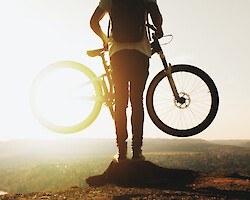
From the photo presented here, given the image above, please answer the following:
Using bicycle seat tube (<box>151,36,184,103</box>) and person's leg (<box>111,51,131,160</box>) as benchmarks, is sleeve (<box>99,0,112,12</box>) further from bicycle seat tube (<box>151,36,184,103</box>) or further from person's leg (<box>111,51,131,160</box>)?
bicycle seat tube (<box>151,36,184,103</box>)

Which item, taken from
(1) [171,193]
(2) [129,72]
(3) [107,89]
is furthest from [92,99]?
(1) [171,193]

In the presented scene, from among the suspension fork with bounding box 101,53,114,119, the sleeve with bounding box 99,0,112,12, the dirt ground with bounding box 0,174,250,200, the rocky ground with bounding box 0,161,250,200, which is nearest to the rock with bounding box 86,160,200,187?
the rocky ground with bounding box 0,161,250,200

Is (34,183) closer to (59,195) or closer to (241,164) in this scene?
(59,195)

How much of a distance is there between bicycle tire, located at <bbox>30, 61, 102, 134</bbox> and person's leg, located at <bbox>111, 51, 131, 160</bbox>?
908mm

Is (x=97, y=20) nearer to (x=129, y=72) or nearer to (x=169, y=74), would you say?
(x=129, y=72)

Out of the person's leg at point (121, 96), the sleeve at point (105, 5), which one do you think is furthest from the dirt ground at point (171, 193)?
the sleeve at point (105, 5)

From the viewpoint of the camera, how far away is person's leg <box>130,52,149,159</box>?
13.0 ft

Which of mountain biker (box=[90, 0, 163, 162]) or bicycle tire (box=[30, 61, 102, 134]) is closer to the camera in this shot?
mountain biker (box=[90, 0, 163, 162])

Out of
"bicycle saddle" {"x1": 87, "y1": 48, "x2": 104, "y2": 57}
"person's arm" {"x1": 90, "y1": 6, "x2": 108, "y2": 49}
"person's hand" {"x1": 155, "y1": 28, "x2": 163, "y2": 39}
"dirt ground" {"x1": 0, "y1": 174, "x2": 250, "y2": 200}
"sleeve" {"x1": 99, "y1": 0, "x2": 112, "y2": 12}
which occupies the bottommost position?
"dirt ground" {"x1": 0, "y1": 174, "x2": 250, "y2": 200}

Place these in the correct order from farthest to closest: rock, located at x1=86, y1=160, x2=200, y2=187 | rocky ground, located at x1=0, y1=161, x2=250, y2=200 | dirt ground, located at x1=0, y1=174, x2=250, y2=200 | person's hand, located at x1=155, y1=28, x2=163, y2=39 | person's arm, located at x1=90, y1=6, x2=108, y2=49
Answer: person's hand, located at x1=155, y1=28, x2=163, y2=39 < person's arm, located at x1=90, y1=6, x2=108, y2=49 < rock, located at x1=86, y1=160, x2=200, y2=187 < rocky ground, located at x1=0, y1=161, x2=250, y2=200 < dirt ground, located at x1=0, y1=174, x2=250, y2=200

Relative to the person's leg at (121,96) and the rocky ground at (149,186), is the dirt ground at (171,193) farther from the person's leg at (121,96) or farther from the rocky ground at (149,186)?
the person's leg at (121,96)

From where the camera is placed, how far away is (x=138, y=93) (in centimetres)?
406

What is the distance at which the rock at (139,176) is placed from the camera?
3.80 m

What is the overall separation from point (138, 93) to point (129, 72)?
369 mm
